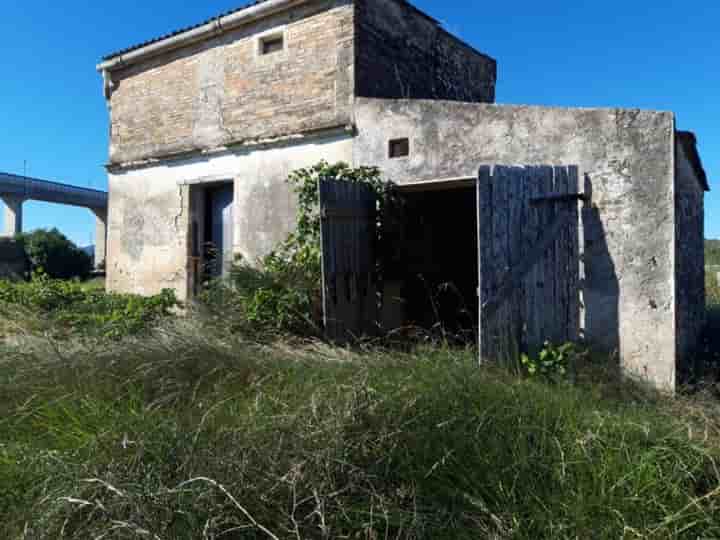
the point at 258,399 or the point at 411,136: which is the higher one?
the point at 411,136

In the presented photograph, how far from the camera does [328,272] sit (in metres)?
5.57

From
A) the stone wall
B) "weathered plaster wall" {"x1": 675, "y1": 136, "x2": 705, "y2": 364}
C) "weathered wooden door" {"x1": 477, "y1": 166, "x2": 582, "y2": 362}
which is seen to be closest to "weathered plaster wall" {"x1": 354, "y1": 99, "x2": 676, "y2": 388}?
"weathered wooden door" {"x1": 477, "y1": 166, "x2": 582, "y2": 362}

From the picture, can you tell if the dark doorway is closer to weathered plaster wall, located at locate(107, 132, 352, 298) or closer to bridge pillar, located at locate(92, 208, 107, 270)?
weathered plaster wall, located at locate(107, 132, 352, 298)

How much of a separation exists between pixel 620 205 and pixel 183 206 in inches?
262

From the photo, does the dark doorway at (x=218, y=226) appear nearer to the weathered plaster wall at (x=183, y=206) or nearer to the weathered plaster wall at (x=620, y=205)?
the weathered plaster wall at (x=183, y=206)

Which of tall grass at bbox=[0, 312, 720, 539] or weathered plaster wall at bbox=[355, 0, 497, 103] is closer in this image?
tall grass at bbox=[0, 312, 720, 539]

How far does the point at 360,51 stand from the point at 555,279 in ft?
13.4

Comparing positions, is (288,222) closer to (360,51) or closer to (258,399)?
(360,51)

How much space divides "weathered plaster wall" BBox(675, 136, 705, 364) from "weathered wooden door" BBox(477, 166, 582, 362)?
954 millimetres

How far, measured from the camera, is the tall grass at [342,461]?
225 cm

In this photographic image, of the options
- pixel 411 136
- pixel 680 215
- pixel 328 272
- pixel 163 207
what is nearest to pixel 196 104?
pixel 163 207

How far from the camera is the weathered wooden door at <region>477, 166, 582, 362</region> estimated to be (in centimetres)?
474

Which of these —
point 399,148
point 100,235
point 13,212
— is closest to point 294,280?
point 399,148

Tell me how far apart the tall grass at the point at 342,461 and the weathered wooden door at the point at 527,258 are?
4.41 ft
